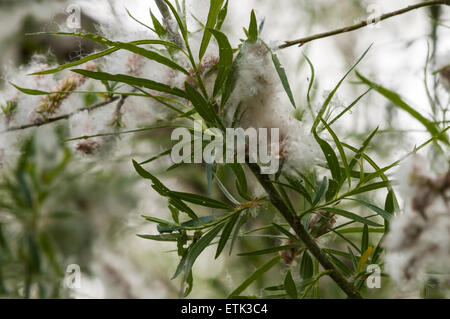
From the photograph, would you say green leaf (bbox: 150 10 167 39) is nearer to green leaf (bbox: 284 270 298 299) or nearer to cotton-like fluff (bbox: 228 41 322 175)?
cotton-like fluff (bbox: 228 41 322 175)

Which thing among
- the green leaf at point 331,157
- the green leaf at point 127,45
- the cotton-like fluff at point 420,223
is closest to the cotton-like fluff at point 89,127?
the green leaf at point 127,45

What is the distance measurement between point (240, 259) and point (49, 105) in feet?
2.70

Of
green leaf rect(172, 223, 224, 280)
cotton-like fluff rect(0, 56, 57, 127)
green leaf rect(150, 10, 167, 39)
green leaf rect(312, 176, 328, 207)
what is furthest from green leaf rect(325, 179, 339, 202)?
cotton-like fluff rect(0, 56, 57, 127)

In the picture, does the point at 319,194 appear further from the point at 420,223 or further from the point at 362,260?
the point at 420,223

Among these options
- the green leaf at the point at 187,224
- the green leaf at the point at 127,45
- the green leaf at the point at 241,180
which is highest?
the green leaf at the point at 127,45

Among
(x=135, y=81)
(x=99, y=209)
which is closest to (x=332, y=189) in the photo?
(x=135, y=81)

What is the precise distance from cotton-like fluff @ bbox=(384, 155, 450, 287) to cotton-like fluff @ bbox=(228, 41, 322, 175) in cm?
15

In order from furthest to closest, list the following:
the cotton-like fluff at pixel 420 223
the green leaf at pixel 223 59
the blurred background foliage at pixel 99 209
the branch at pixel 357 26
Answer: the blurred background foliage at pixel 99 209 → the branch at pixel 357 26 → the green leaf at pixel 223 59 → the cotton-like fluff at pixel 420 223

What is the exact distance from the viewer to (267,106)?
450 mm

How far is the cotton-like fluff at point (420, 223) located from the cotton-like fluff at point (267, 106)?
154 millimetres

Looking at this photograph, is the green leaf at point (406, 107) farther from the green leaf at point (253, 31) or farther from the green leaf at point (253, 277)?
the green leaf at point (253, 277)

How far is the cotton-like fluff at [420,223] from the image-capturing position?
0.87 ft

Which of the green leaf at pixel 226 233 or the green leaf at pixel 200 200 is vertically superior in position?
the green leaf at pixel 200 200

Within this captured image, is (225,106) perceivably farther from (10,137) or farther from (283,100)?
(10,137)
